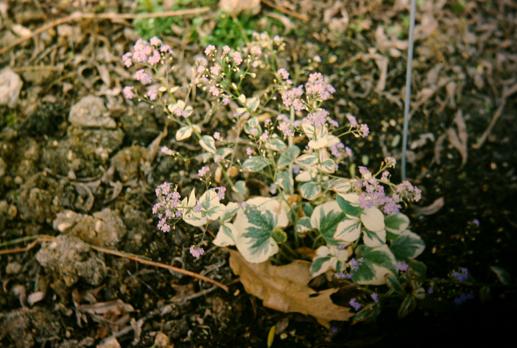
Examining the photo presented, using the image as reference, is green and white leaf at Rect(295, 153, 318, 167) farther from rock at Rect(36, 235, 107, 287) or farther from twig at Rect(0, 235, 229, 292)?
rock at Rect(36, 235, 107, 287)

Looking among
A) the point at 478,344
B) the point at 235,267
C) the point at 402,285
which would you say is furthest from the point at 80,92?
the point at 478,344

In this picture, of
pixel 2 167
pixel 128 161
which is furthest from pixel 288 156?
pixel 2 167

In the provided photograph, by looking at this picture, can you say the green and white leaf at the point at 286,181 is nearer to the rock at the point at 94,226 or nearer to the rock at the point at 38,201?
the rock at the point at 94,226

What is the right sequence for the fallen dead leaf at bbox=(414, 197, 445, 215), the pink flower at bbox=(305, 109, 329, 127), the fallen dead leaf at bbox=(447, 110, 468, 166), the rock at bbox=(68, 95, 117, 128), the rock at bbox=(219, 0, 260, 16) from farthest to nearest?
the rock at bbox=(219, 0, 260, 16)
the fallen dead leaf at bbox=(447, 110, 468, 166)
the rock at bbox=(68, 95, 117, 128)
the fallen dead leaf at bbox=(414, 197, 445, 215)
the pink flower at bbox=(305, 109, 329, 127)

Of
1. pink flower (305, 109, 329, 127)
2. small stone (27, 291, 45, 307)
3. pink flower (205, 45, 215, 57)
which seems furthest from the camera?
small stone (27, 291, 45, 307)

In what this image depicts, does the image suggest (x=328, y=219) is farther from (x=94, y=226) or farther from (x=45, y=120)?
(x=45, y=120)

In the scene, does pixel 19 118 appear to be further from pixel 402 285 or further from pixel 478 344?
pixel 478 344

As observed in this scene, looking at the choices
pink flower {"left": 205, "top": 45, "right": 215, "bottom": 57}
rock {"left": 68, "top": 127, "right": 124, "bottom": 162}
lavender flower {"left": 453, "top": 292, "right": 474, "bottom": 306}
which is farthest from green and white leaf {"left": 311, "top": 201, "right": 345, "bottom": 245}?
rock {"left": 68, "top": 127, "right": 124, "bottom": 162}
